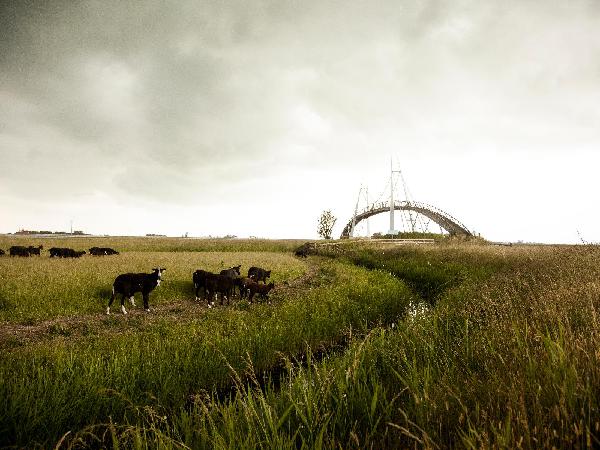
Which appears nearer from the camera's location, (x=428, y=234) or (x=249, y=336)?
(x=249, y=336)

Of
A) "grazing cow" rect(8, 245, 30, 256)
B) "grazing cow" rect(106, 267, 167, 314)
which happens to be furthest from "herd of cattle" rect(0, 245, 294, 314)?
"grazing cow" rect(8, 245, 30, 256)

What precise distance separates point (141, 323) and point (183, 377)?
5.02m

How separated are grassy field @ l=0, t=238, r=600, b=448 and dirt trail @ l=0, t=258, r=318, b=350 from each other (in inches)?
3.1

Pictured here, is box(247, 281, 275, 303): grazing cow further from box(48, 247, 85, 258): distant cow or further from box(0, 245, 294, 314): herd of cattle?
box(48, 247, 85, 258): distant cow

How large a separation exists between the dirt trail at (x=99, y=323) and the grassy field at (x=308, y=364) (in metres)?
0.08

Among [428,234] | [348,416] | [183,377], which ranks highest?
[428,234]

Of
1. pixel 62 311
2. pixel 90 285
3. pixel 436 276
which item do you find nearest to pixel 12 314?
pixel 62 311

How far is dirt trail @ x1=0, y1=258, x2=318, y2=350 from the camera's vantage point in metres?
9.27

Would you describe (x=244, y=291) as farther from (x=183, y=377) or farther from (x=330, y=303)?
(x=183, y=377)

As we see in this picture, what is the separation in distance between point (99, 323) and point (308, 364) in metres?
9.05

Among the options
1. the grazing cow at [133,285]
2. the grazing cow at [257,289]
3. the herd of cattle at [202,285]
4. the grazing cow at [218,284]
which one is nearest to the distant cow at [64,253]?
the herd of cattle at [202,285]

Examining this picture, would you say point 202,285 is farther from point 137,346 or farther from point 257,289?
point 137,346

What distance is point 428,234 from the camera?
56094mm

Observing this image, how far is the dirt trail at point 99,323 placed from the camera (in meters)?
9.27
